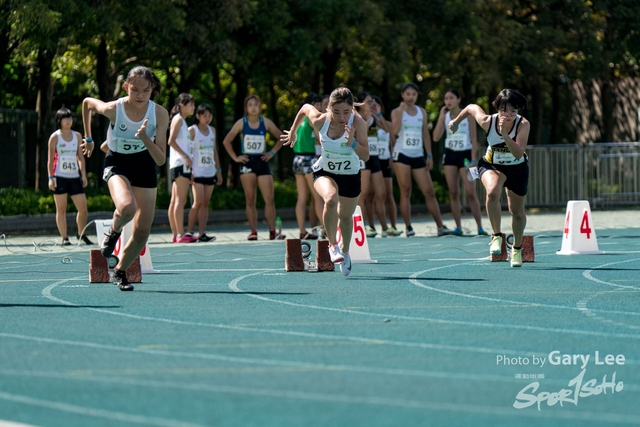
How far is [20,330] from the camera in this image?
28.1 feet

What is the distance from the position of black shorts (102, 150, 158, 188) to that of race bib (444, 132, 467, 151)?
330 inches

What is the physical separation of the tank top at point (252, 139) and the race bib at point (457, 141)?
2703mm

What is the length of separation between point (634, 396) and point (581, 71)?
32.0m

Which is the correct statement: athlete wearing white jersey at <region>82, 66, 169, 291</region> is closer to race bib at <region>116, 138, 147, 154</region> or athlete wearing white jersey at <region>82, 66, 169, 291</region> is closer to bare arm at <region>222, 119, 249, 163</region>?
race bib at <region>116, 138, 147, 154</region>

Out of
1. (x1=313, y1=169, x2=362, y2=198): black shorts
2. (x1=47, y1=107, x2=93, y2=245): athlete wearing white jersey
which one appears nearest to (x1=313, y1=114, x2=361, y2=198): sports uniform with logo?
(x1=313, y1=169, x2=362, y2=198): black shorts

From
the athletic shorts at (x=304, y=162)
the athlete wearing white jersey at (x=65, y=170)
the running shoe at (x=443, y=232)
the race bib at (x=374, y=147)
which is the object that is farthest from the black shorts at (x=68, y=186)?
the running shoe at (x=443, y=232)

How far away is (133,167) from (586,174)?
73.6ft

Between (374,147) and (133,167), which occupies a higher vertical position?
(374,147)

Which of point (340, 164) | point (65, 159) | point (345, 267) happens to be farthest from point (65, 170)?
point (345, 267)

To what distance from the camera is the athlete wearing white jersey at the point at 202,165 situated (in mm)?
18609

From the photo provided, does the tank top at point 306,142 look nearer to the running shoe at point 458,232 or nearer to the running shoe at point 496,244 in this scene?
the running shoe at point 458,232

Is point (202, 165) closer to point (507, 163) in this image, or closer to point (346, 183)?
point (346, 183)

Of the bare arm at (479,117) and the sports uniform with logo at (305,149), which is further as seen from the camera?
the sports uniform with logo at (305,149)

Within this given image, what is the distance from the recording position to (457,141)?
60.9ft
